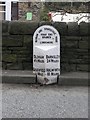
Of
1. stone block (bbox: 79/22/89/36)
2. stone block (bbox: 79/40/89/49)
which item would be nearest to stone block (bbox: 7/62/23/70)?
stone block (bbox: 79/40/89/49)

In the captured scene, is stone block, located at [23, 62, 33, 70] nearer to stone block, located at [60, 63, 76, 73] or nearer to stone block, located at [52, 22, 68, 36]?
stone block, located at [60, 63, 76, 73]

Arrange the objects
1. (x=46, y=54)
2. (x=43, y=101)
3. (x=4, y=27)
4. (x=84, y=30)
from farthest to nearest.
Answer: (x=4, y=27) < (x=84, y=30) < (x=46, y=54) < (x=43, y=101)

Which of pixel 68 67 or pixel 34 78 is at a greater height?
pixel 68 67

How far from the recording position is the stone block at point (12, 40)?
7246 millimetres

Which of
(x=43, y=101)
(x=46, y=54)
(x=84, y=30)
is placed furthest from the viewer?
(x=84, y=30)

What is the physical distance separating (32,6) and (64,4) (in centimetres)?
193

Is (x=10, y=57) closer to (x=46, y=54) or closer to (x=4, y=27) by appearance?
(x=4, y=27)

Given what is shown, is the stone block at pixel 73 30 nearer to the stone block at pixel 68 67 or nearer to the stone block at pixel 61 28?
the stone block at pixel 61 28

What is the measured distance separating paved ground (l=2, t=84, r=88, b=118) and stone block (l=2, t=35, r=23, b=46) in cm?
105

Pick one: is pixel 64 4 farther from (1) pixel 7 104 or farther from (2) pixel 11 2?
(1) pixel 7 104

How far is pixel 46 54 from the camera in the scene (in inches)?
260

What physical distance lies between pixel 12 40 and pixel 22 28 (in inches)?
13.4

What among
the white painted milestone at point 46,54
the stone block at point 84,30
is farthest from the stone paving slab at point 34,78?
the stone block at point 84,30

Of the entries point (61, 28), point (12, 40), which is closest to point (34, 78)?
point (12, 40)
